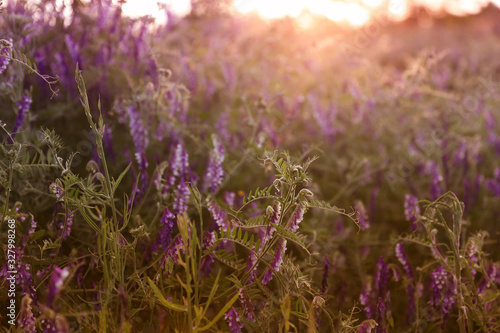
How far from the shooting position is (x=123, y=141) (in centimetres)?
238

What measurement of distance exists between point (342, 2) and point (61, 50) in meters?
3.01

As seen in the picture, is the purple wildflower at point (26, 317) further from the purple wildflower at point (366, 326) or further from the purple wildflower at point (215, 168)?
the purple wildflower at point (366, 326)

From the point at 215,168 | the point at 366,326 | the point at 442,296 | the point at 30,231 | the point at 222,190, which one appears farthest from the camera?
the point at 222,190

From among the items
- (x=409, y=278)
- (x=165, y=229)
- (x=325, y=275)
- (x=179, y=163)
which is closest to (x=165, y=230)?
(x=165, y=229)

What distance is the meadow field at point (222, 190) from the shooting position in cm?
140

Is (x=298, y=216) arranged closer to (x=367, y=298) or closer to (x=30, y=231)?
(x=367, y=298)

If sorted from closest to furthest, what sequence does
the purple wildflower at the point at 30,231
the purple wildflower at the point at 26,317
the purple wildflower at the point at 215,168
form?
1. the purple wildflower at the point at 26,317
2. the purple wildflower at the point at 30,231
3. the purple wildflower at the point at 215,168

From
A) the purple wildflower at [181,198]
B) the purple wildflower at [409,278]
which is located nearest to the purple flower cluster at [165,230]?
the purple wildflower at [181,198]

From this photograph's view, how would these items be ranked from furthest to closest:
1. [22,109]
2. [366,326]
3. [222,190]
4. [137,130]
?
[222,190], [137,130], [22,109], [366,326]

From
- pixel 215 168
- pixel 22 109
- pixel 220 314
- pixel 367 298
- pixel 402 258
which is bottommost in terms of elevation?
pixel 367 298

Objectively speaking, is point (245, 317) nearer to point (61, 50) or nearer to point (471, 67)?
point (61, 50)

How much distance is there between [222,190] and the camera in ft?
7.73

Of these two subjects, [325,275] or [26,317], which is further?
[325,275]

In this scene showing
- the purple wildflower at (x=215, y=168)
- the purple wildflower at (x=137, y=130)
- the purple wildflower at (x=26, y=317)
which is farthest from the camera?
the purple wildflower at (x=137, y=130)
